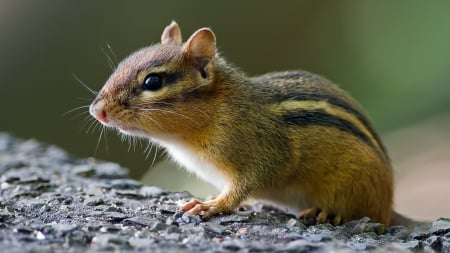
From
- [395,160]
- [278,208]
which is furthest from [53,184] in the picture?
[395,160]

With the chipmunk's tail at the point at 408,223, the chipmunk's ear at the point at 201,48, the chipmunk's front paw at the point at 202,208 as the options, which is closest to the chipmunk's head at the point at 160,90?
the chipmunk's ear at the point at 201,48

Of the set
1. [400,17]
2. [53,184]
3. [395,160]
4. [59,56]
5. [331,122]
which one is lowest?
[53,184]

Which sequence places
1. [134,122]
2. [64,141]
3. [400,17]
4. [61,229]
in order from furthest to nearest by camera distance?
[64,141] → [400,17] → [134,122] → [61,229]

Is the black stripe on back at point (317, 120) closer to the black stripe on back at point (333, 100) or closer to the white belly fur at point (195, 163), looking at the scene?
the black stripe on back at point (333, 100)

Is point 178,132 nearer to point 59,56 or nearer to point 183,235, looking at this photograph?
point 183,235

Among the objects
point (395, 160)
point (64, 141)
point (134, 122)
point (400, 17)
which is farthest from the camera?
point (64, 141)

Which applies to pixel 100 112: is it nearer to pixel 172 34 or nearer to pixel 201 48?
pixel 201 48

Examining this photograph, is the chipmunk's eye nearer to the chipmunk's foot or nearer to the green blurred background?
the chipmunk's foot
